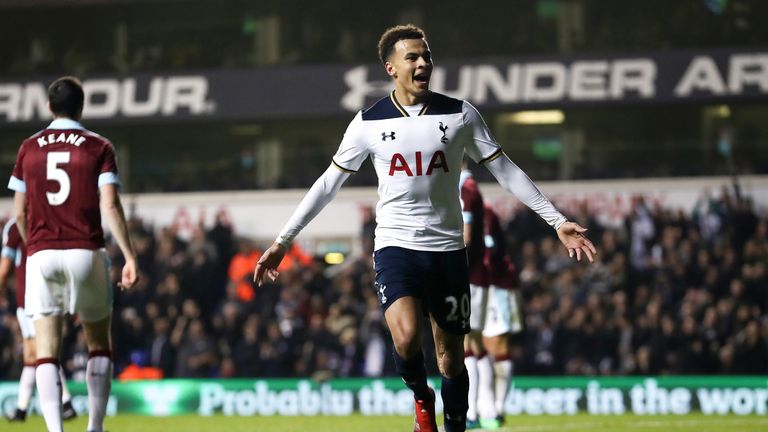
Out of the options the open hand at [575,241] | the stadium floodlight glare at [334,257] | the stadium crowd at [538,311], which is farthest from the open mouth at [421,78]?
the stadium floodlight glare at [334,257]

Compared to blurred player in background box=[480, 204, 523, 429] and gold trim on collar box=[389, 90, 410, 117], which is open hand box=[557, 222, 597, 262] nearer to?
gold trim on collar box=[389, 90, 410, 117]

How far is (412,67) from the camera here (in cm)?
771

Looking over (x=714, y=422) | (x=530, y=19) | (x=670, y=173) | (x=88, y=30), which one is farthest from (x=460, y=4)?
(x=714, y=422)

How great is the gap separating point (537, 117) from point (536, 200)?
20524mm

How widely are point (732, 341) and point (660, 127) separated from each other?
30.9 feet

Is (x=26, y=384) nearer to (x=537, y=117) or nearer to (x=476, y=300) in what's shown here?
(x=476, y=300)

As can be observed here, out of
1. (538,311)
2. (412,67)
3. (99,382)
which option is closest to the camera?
(412,67)

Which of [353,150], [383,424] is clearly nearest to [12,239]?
[383,424]

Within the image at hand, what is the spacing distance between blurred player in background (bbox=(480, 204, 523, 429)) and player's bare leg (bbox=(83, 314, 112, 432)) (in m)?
4.49

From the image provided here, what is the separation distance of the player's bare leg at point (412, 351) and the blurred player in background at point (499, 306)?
170 inches

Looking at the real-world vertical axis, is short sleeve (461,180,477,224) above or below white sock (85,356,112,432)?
above

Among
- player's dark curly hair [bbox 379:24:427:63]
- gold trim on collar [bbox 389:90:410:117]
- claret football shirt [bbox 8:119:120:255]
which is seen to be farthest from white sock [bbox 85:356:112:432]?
player's dark curly hair [bbox 379:24:427:63]

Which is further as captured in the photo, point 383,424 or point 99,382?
point 383,424

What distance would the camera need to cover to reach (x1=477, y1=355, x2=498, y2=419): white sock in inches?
456
